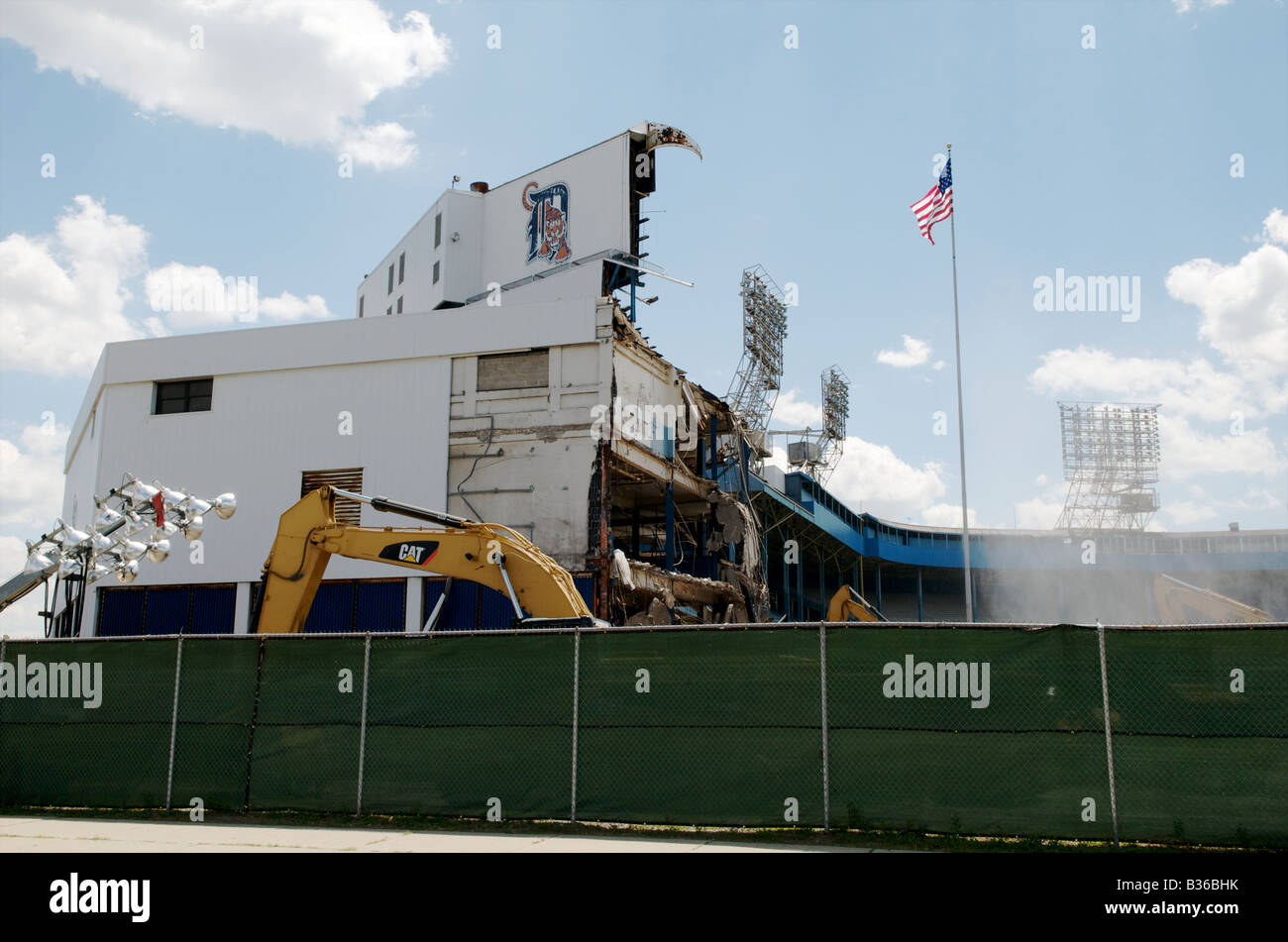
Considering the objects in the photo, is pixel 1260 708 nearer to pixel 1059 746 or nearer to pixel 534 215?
pixel 1059 746

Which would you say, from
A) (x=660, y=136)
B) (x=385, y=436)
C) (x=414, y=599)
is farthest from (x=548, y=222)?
(x=414, y=599)

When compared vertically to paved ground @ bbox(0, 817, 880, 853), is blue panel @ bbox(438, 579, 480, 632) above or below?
above

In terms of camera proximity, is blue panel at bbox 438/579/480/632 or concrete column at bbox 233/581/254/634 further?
concrete column at bbox 233/581/254/634

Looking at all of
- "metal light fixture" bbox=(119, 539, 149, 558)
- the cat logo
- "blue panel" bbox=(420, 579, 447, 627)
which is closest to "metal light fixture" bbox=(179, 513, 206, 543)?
"metal light fixture" bbox=(119, 539, 149, 558)

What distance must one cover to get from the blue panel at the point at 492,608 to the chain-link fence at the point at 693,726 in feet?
57.9

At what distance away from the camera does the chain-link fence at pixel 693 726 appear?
32.9 ft

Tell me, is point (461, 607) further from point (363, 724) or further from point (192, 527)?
point (363, 724)

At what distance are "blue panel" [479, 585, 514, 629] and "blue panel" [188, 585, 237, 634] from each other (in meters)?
9.20

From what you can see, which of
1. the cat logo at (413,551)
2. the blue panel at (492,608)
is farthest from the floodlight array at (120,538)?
the blue panel at (492,608)

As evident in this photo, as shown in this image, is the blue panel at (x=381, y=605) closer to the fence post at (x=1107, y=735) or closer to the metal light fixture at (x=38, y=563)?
the metal light fixture at (x=38, y=563)

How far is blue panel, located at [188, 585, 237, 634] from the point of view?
34.6 metres

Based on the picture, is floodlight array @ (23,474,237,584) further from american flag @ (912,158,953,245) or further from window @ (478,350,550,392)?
american flag @ (912,158,953,245)

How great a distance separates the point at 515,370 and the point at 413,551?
48.2 feet

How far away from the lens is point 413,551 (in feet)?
64.4
